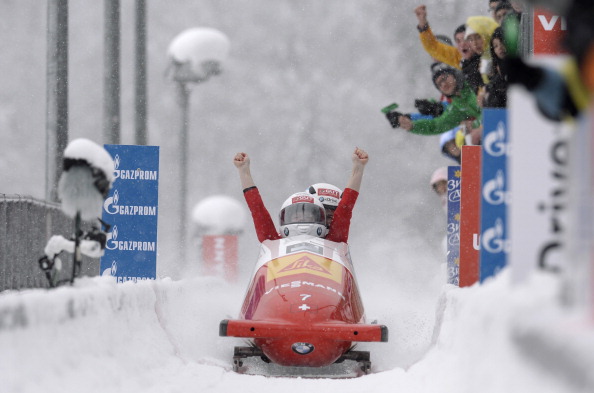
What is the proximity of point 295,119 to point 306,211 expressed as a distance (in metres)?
22.8

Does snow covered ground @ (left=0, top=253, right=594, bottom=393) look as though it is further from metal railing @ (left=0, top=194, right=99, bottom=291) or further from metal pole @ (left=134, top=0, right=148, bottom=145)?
metal pole @ (left=134, top=0, right=148, bottom=145)

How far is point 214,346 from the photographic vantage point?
7074mm

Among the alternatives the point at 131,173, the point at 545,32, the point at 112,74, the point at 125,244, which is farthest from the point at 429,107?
the point at 112,74

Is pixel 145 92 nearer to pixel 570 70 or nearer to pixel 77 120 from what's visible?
pixel 570 70

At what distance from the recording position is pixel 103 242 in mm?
5594

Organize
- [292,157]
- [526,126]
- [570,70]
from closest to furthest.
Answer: [570,70] → [526,126] → [292,157]

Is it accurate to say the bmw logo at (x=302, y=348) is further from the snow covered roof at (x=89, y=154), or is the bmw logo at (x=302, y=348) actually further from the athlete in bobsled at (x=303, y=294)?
the snow covered roof at (x=89, y=154)

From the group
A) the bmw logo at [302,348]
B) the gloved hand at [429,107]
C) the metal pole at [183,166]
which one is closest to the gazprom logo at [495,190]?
the bmw logo at [302,348]

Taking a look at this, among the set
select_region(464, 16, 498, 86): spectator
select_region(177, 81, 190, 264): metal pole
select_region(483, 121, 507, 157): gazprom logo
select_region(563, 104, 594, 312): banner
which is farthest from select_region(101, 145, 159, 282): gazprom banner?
select_region(563, 104, 594, 312): banner

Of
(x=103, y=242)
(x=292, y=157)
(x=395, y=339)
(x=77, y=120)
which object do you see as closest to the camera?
(x=103, y=242)

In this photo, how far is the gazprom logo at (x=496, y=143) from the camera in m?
4.90

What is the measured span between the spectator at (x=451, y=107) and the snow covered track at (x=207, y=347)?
2.39m

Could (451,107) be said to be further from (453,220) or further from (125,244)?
(125,244)

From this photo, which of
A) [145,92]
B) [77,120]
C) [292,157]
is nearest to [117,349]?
[145,92]
